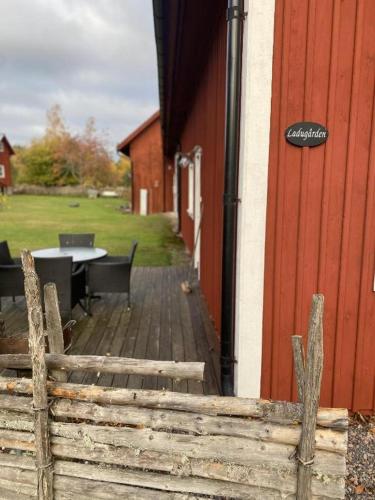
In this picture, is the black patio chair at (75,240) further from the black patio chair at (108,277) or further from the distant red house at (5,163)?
the distant red house at (5,163)

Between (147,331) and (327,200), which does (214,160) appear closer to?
(327,200)

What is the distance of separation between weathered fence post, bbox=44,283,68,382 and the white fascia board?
135cm

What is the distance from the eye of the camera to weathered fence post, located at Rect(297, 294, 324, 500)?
144cm

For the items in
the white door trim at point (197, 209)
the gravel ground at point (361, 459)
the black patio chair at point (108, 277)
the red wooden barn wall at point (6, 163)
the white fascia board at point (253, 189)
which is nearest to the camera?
the gravel ground at point (361, 459)

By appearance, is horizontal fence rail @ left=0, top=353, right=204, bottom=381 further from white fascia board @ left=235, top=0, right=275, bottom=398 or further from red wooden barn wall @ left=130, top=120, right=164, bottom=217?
red wooden barn wall @ left=130, top=120, right=164, bottom=217

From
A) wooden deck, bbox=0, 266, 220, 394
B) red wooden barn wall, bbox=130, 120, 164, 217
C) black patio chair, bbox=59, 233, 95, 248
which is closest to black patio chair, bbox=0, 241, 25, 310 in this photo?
wooden deck, bbox=0, 266, 220, 394

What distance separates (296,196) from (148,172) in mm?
16870

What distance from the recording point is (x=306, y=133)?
2.55m

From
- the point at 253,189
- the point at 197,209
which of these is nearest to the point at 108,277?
the point at 197,209

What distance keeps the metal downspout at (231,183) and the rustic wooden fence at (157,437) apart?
120 centimetres

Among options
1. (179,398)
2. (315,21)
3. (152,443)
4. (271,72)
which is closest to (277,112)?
(271,72)

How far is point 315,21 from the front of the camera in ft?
8.13

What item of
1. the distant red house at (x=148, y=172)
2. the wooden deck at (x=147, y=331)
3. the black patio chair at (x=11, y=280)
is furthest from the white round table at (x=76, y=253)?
the distant red house at (x=148, y=172)

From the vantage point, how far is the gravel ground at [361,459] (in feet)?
6.91
